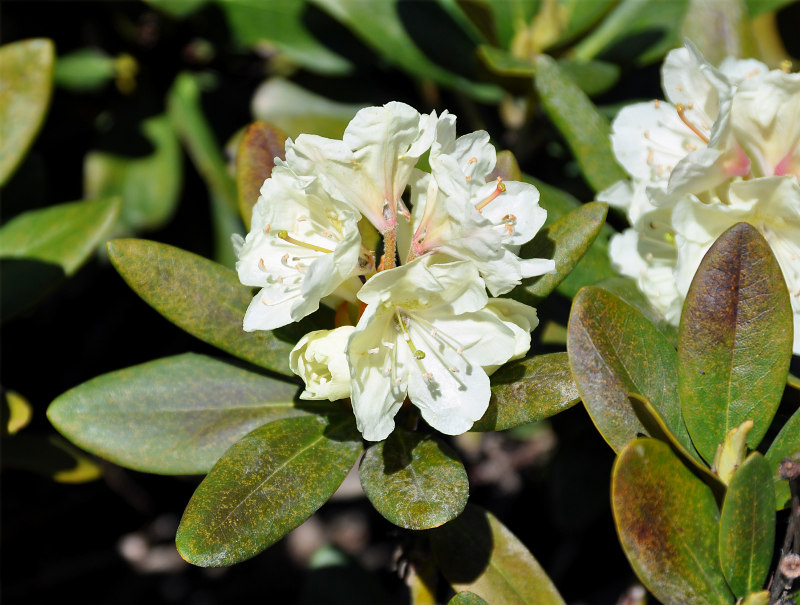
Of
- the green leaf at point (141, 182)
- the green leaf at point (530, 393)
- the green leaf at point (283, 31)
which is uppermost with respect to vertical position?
the green leaf at point (283, 31)

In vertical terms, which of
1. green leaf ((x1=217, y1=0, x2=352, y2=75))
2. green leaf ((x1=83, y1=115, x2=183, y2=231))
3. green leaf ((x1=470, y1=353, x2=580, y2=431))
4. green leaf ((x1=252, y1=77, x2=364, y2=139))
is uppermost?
green leaf ((x1=217, y1=0, x2=352, y2=75))

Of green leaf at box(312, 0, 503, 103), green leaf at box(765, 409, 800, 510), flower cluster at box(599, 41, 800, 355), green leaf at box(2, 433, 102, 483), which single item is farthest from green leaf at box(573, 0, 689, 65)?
green leaf at box(2, 433, 102, 483)

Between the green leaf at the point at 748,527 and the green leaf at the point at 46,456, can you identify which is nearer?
the green leaf at the point at 748,527

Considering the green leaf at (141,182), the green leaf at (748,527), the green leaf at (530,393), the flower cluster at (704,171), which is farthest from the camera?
the green leaf at (141,182)

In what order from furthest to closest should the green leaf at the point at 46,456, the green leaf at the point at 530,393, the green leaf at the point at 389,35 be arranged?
the green leaf at the point at 389,35
the green leaf at the point at 46,456
the green leaf at the point at 530,393

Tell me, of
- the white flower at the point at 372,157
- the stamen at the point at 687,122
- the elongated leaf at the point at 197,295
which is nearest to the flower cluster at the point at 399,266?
the white flower at the point at 372,157

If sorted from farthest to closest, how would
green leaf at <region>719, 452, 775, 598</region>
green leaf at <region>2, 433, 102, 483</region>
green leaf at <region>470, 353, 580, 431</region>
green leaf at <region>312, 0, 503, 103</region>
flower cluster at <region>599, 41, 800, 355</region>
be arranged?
green leaf at <region>312, 0, 503, 103</region>
green leaf at <region>2, 433, 102, 483</region>
flower cluster at <region>599, 41, 800, 355</region>
green leaf at <region>470, 353, 580, 431</region>
green leaf at <region>719, 452, 775, 598</region>

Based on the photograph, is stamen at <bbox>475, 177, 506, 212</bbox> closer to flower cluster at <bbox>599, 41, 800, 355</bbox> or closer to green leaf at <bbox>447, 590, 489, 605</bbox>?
flower cluster at <bbox>599, 41, 800, 355</bbox>

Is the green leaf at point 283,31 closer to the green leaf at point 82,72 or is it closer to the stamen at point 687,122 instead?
the green leaf at point 82,72
